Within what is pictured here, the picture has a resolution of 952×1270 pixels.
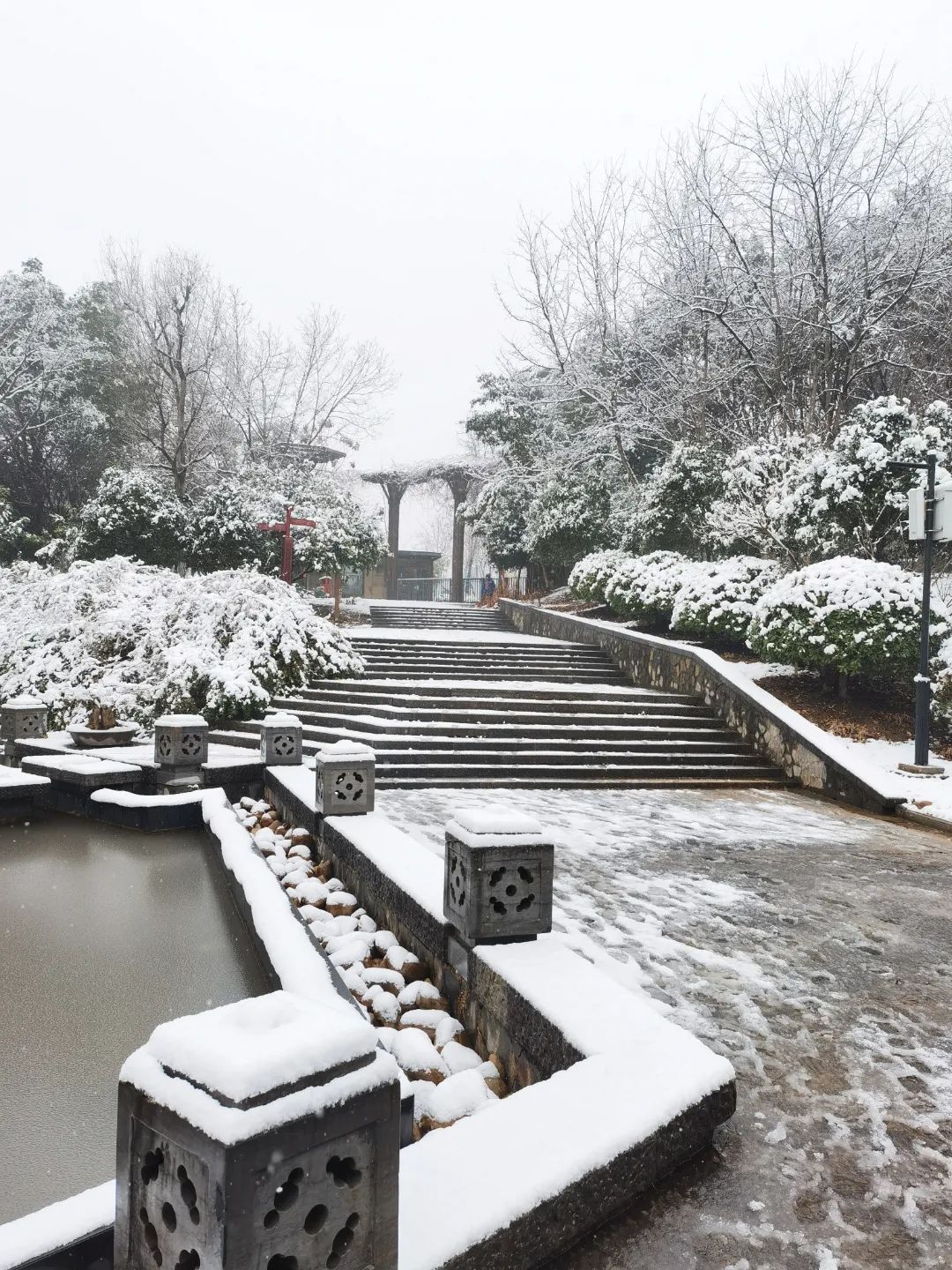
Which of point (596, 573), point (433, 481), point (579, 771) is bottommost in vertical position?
point (579, 771)

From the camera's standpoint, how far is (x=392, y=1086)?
1528mm

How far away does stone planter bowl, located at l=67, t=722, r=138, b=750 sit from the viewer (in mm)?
8742

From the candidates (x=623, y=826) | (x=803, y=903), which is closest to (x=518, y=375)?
(x=623, y=826)

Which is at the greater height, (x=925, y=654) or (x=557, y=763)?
(x=925, y=654)

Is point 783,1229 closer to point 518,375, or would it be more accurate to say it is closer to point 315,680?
point 315,680

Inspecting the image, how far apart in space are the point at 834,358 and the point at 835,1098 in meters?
13.8

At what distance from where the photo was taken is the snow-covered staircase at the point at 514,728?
317 inches

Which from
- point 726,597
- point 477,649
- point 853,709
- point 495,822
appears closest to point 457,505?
point 477,649

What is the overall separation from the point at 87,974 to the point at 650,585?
11103 millimetres

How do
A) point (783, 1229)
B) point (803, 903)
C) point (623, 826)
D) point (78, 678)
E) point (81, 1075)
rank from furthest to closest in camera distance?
point (78, 678), point (623, 826), point (803, 903), point (81, 1075), point (783, 1229)

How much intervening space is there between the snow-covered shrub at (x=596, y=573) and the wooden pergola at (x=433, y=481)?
1038 centimetres

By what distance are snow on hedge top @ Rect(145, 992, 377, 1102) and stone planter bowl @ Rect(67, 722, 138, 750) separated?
8108 mm

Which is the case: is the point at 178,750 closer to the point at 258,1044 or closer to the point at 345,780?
the point at 345,780

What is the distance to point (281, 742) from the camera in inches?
301
